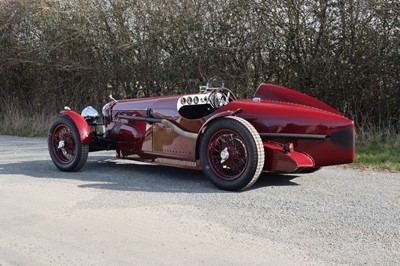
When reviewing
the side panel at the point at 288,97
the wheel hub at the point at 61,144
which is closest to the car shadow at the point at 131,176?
the wheel hub at the point at 61,144

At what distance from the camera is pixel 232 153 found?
17.5 ft

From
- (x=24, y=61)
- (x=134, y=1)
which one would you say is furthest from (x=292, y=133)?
(x=24, y=61)

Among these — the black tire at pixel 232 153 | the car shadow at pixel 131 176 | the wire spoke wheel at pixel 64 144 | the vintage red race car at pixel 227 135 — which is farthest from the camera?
the wire spoke wheel at pixel 64 144

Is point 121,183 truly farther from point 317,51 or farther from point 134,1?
point 134,1

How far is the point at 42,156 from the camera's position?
854cm

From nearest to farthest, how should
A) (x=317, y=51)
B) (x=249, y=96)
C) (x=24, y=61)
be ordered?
1. (x=317, y=51)
2. (x=249, y=96)
3. (x=24, y=61)

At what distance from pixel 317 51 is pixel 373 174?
4752 millimetres

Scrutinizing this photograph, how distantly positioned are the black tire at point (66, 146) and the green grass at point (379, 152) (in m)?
4.09

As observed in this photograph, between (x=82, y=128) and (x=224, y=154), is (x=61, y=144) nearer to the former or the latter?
(x=82, y=128)

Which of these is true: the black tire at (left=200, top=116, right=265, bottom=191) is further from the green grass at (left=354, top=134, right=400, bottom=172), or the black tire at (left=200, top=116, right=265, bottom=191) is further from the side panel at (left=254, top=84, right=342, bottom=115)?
the green grass at (left=354, top=134, right=400, bottom=172)

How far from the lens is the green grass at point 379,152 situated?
6.90 meters

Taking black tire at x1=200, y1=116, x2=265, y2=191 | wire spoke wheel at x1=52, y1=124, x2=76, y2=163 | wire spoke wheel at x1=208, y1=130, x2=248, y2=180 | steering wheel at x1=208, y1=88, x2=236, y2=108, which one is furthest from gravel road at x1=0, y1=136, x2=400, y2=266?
steering wheel at x1=208, y1=88, x2=236, y2=108

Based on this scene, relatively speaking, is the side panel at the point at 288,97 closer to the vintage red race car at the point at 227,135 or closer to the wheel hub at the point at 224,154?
the vintage red race car at the point at 227,135

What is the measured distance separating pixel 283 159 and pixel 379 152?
10.8 feet
